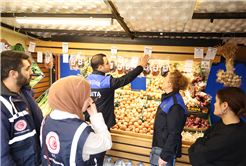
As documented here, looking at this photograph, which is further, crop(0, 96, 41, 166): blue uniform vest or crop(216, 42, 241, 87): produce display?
crop(216, 42, 241, 87): produce display

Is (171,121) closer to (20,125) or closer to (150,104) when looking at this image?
(150,104)

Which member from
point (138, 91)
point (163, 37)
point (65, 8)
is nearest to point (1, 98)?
point (65, 8)

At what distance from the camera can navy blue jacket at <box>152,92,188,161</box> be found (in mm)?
2020

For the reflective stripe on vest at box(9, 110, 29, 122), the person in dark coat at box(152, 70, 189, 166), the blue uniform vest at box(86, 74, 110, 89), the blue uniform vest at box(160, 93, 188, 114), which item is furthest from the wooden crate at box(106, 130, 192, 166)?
the reflective stripe on vest at box(9, 110, 29, 122)

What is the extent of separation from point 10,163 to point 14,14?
88.3 inches

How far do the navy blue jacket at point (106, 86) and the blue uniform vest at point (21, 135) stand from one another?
106cm

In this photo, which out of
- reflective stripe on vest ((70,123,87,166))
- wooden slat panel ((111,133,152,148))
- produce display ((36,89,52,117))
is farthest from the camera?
produce display ((36,89,52,117))

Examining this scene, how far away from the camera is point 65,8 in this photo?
2209mm

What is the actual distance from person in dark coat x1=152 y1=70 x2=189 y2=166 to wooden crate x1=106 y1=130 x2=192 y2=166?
65 cm

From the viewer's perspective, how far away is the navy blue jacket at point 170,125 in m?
2.02

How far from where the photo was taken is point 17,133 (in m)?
1.61

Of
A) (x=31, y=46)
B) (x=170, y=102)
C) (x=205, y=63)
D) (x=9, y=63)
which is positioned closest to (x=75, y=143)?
(x=9, y=63)

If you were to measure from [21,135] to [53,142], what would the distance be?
59 cm

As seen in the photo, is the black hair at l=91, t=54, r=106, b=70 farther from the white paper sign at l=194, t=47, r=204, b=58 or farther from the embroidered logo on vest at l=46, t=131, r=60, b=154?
the white paper sign at l=194, t=47, r=204, b=58
